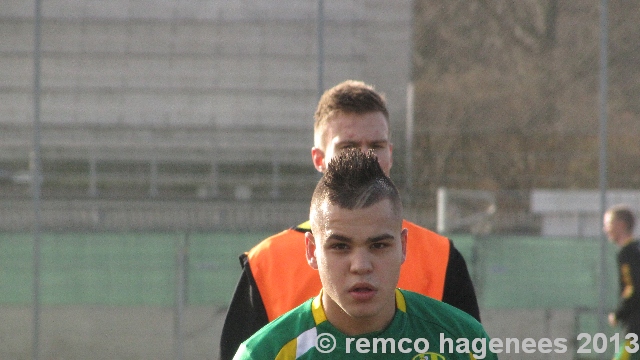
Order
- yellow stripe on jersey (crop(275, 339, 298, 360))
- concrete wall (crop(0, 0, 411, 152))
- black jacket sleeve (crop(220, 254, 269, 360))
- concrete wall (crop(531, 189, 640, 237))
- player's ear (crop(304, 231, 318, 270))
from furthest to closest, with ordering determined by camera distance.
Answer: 1. concrete wall (crop(0, 0, 411, 152))
2. concrete wall (crop(531, 189, 640, 237))
3. black jacket sleeve (crop(220, 254, 269, 360))
4. player's ear (crop(304, 231, 318, 270))
5. yellow stripe on jersey (crop(275, 339, 298, 360))

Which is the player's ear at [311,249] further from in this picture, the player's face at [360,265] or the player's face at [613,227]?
the player's face at [613,227]

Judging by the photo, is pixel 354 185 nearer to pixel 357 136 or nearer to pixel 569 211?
pixel 357 136

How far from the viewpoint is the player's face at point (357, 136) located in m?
2.75

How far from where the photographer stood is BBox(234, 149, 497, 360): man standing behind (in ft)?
6.68

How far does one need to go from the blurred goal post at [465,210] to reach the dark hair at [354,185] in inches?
241

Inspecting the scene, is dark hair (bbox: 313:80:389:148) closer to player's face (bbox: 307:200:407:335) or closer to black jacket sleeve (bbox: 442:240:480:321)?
black jacket sleeve (bbox: 442:240:480:321)

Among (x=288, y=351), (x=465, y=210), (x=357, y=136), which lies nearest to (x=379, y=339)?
(x=288, y=351)

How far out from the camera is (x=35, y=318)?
23.5 feet

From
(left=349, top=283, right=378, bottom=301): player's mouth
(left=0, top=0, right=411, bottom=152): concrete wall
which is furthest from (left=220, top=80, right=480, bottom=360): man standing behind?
(left=0, top=0, right=411, bottom=152): concrete wall

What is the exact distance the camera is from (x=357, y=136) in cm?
277

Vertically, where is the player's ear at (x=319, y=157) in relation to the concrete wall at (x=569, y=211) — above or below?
above

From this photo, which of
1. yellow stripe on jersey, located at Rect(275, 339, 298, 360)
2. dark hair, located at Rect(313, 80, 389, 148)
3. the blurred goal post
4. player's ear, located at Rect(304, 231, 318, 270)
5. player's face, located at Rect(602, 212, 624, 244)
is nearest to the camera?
yellow stripe on jersey, located at Rect(275, 339, 298, 360)

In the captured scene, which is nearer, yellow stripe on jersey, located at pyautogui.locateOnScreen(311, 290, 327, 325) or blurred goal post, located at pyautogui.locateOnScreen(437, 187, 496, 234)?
yellow stripe on jersey, located at pyautogui.locateOnScreen(311, 290, 327, 325)

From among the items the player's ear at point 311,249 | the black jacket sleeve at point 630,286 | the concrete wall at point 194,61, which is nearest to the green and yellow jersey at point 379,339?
the player's ear at point 311,249
